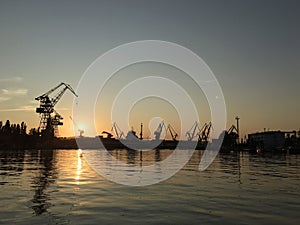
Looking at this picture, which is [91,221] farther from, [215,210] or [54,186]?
[54,186]

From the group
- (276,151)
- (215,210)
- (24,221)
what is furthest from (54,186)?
(276,151)

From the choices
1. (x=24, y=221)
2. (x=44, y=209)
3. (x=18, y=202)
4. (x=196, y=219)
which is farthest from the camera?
(x=18, y=202)

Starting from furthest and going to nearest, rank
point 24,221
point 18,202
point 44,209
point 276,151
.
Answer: point 276,151
point 18,202
point 44,209
point 24,221

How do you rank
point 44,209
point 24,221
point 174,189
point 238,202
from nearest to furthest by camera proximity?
1. point 24,221
2. point 44,209
3. point 238,202
4. point 174,189

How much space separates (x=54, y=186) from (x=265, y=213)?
1935cm

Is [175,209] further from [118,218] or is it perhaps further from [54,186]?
[54,186]

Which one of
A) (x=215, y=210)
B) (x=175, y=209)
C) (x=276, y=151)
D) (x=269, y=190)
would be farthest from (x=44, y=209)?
(x=276, y=151)

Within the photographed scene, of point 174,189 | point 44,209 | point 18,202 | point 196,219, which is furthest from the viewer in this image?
point 174,189

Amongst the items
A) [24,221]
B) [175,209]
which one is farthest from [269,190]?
[24,221]

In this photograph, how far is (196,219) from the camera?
1811cm

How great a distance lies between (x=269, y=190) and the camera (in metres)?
30.8

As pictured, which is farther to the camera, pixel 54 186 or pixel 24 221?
pixel 54 186

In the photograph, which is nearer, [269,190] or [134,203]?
[134,203]

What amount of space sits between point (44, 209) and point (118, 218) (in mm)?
4932
